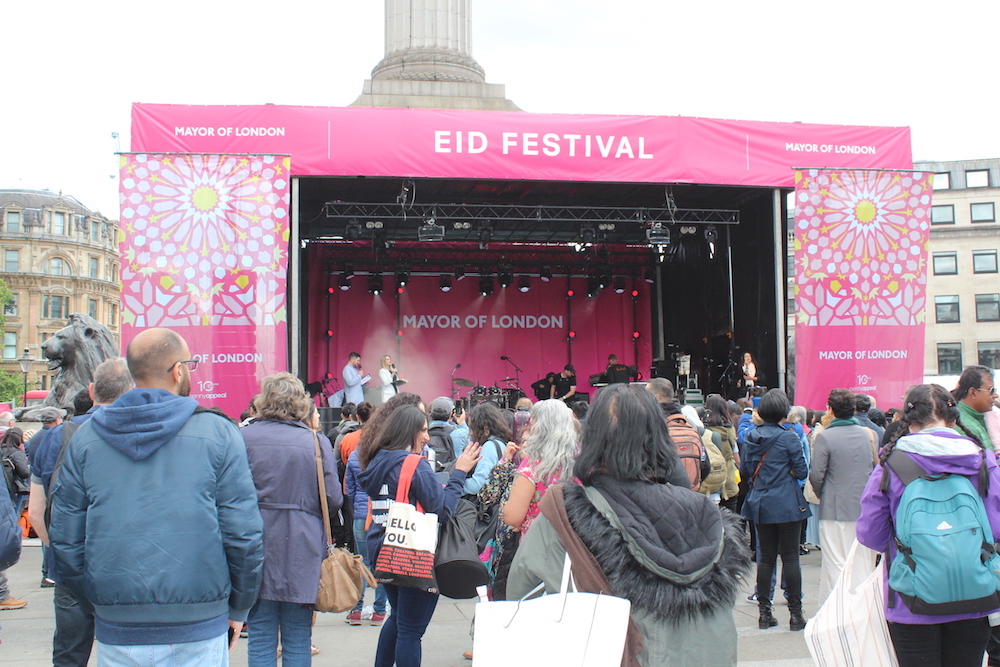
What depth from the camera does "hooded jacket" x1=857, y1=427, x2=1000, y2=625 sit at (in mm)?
2684

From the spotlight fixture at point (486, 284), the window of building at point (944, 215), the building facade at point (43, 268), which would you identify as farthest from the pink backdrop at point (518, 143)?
the building facade at point (43, 268)

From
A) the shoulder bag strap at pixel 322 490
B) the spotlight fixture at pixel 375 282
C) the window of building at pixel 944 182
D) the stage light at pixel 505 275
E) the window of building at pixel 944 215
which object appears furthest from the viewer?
the window of building at pixel 944 182

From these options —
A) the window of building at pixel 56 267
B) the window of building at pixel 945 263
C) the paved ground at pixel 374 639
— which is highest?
the window of building at pixel 56 267

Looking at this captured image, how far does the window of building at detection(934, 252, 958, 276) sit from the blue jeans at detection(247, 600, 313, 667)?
45.8 meters

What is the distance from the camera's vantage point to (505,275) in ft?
56.4

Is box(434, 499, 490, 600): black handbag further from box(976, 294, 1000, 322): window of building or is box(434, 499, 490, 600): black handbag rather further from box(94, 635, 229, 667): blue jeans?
box(976, 294, 1000, 322): window of building

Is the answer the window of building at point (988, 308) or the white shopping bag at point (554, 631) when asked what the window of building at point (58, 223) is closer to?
the window of building at point (988, 308)

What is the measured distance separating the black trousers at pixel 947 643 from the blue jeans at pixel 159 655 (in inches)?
90.6

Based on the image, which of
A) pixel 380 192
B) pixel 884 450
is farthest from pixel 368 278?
pixel 884 450

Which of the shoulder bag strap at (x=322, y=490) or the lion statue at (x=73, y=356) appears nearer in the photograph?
the shoulder bag strap at (x=322, y=490)

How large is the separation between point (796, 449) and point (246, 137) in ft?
26.7

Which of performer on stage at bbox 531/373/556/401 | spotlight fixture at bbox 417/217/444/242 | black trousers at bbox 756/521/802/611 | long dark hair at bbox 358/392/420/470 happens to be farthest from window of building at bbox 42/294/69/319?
black trousers at bbox 756/521/802/611

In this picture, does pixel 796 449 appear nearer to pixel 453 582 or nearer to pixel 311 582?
pixel 453 582

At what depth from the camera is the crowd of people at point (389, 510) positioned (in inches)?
77.8
